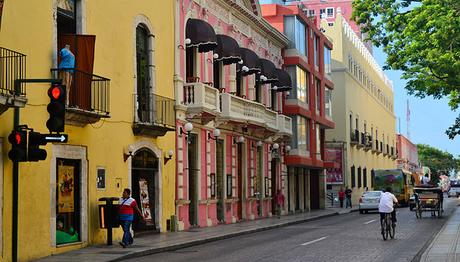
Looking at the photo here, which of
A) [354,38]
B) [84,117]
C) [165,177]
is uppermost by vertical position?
[354,38]

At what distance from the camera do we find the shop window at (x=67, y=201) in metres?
20.1

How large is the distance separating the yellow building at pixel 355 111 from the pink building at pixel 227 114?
22.3 m

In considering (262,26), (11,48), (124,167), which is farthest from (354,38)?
(11,48)

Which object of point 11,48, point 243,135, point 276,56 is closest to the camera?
point 11,48

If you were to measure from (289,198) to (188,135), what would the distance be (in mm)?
18963

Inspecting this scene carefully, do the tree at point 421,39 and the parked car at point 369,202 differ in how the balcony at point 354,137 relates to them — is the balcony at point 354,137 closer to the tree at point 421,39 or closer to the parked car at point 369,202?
the parked car at point 369,202

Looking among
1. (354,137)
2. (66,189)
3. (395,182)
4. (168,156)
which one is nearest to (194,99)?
(168,156)

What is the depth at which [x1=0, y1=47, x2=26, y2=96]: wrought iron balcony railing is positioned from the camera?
661 inches

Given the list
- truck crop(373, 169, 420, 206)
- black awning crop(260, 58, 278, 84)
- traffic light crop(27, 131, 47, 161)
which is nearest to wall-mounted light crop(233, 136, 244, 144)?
black awning crop(260, 58, 278, 84)

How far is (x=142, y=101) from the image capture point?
25.7m

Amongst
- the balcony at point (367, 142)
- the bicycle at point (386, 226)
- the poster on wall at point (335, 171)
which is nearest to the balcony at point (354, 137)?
the poster on wall at point (335, 171)

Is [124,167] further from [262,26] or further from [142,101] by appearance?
[262,26]

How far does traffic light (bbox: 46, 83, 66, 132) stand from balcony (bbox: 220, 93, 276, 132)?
18219 mm

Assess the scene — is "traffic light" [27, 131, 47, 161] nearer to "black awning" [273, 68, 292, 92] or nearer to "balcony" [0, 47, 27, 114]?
"balcony" [0, 47, 27, 114]
